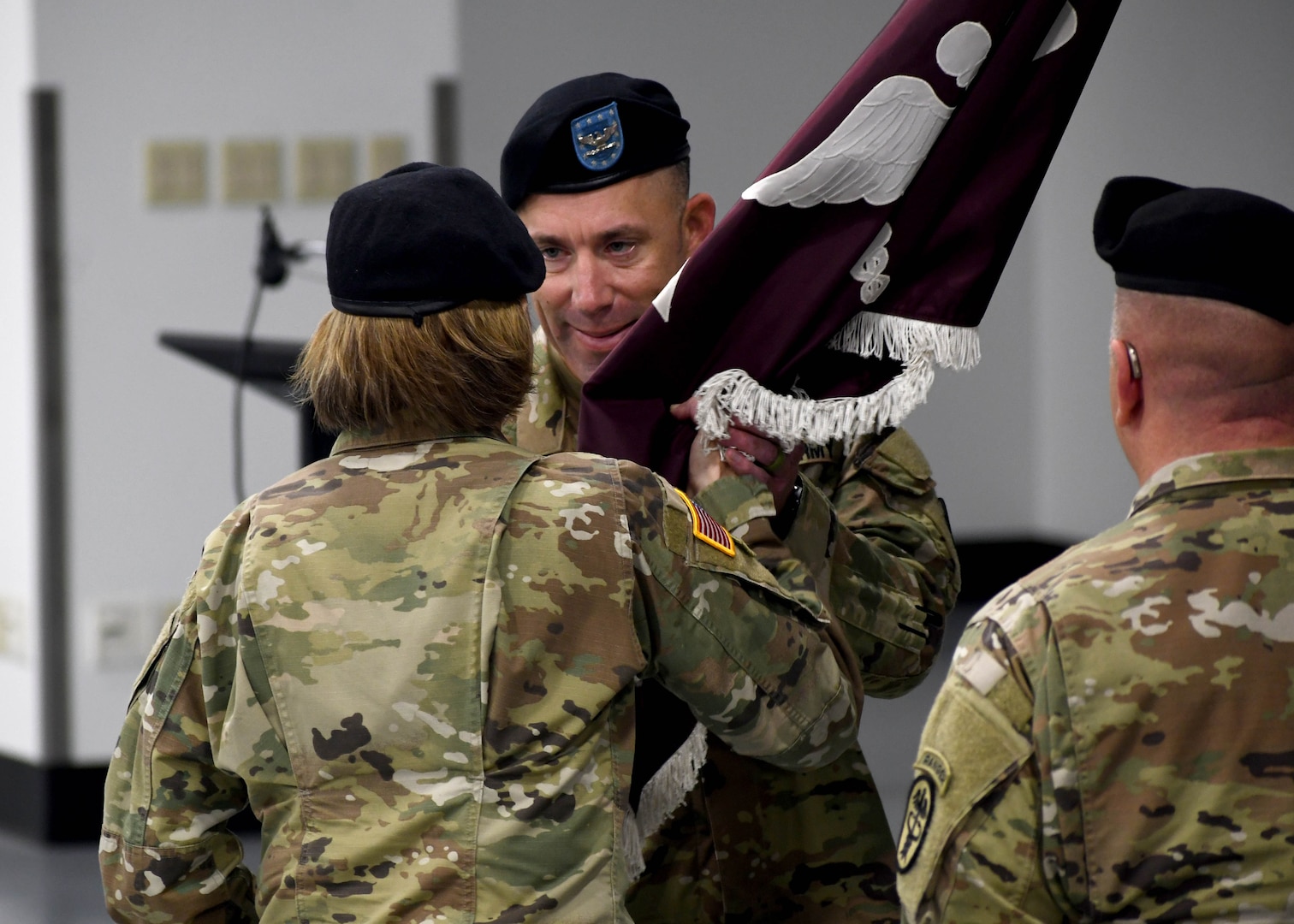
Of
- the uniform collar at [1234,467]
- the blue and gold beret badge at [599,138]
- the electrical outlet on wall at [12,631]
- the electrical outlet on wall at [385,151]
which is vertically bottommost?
the electrical outlet on wall at [12,631]

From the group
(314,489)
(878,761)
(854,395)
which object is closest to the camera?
(314,489)

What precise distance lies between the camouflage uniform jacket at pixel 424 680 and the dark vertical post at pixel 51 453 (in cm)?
281

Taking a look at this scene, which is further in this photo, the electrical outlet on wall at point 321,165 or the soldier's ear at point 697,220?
the electrical outlet on wall at point 321,165

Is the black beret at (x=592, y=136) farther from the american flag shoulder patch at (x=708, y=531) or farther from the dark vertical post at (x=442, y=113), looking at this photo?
the dark vertical post at (x=442, y=113)

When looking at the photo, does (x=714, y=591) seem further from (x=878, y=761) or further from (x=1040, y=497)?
(x=1040, y=497)

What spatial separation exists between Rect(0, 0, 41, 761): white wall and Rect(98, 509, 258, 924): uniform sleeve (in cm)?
281

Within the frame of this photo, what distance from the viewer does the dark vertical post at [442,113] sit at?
4.04 metres

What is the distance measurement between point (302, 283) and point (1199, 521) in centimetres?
316

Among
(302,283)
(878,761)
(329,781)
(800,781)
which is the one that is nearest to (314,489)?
(329,781)

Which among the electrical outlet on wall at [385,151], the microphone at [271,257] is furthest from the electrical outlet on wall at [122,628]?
the electrical outlet on wall at [385,151]

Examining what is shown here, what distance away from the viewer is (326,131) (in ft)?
13.1

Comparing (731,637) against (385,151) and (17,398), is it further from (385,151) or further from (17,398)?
(17,398)

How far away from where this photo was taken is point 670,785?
163 cm

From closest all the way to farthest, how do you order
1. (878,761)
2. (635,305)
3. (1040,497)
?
(635,305)
(878,761)
(1040,497)
